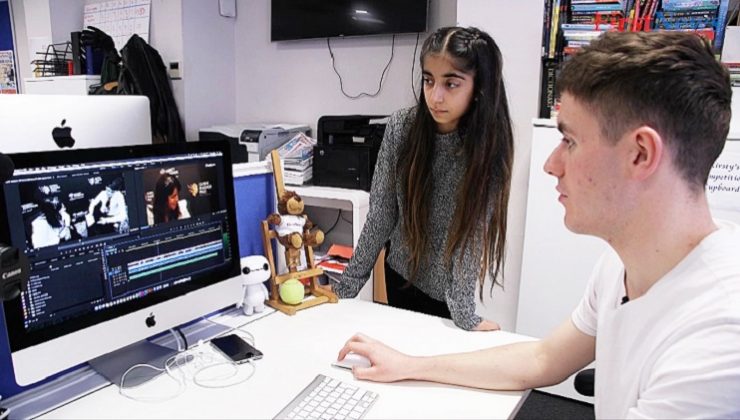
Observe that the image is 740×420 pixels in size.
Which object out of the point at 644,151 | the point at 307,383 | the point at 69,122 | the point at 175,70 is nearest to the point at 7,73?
the point at 175,70

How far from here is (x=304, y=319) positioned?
1.34 metres

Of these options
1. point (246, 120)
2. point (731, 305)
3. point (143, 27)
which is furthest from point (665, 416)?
point (143, 27)

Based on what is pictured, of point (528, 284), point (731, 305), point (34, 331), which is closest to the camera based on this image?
point (731, 305)

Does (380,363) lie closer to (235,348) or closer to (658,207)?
(235,348)

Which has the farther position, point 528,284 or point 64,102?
point 528,284

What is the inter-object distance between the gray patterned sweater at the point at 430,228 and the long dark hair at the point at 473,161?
0.02m

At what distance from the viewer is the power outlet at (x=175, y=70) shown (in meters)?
3.66

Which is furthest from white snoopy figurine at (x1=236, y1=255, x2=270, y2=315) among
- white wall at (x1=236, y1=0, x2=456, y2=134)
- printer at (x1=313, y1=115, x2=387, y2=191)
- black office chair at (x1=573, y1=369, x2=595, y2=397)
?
white wall at (x1=236, y1=0, x2=456, y2=134)

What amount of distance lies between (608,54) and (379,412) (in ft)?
2.30

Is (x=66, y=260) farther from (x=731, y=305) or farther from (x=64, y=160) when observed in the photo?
(x=731, y=305)

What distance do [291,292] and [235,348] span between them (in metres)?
0.26

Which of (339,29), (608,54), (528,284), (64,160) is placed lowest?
(528,284)

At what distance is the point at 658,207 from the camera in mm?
738

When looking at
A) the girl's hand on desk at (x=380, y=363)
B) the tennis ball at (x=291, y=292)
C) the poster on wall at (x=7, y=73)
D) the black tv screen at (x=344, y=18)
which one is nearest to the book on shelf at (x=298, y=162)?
the black tv screen at (x=344, y=18)
